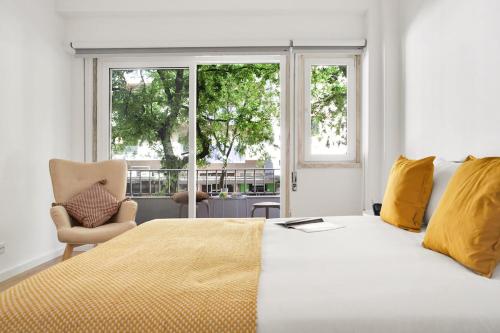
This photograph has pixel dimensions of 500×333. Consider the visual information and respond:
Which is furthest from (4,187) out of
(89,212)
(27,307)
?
(27,307)

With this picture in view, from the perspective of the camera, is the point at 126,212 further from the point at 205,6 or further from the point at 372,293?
the point at 372,293

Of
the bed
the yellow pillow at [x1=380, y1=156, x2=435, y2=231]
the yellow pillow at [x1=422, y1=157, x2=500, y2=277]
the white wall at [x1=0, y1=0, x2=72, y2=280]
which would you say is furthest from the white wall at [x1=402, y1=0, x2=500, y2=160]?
the white wall at [x1=0, y1=0, x2=72, y2=280]

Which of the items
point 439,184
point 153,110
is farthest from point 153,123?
point 439,184

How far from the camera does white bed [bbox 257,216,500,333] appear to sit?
1021 mm

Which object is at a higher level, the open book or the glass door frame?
the glass door frame

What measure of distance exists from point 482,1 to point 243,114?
5.45m

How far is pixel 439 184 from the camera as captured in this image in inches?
85.7

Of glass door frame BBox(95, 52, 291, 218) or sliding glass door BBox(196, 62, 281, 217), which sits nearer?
glass door frame BBox(95, 52, 291, 218)

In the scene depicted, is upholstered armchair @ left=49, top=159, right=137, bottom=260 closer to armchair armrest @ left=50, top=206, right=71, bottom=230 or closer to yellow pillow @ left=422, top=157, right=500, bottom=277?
armchair armrest @ left=50, top=206, right=71, bottom=230

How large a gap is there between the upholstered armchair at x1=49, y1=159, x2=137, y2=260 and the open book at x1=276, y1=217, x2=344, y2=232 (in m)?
1.49

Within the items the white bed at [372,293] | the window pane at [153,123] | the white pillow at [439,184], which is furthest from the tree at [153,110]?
the white bed at [372,293]

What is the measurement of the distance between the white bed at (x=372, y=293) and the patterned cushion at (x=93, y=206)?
210cm

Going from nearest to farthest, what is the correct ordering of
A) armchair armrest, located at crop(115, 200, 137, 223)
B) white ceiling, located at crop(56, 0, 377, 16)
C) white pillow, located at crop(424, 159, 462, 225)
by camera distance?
white pillow, located at crop(424, 159, 462, 225) < armchair armrest, located at crop(115, 200, 137, 223) < white ceiling, located at crop(56, 0, 377, 16)

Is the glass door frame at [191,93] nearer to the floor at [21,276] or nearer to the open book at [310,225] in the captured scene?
the floor at [21,276]
